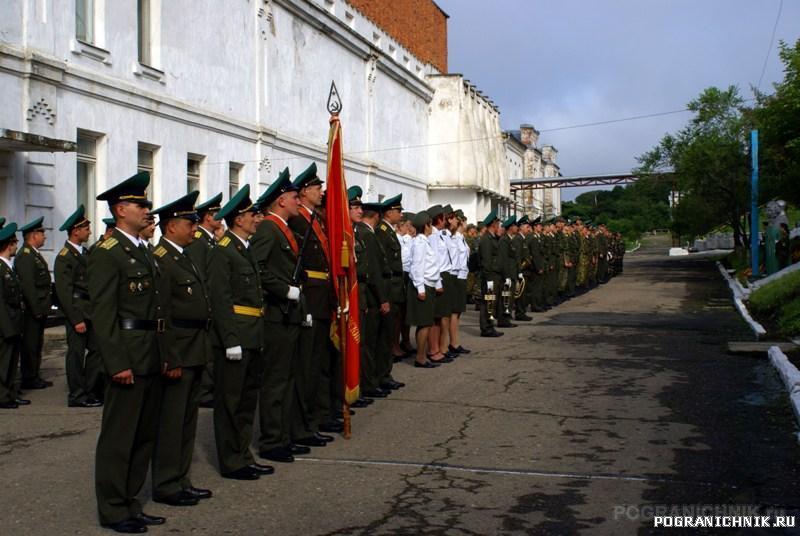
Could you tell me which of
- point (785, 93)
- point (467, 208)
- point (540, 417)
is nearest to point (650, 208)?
point (467, 208)

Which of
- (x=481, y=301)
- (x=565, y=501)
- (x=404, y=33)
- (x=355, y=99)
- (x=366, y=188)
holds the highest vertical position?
(x=404, y=33)

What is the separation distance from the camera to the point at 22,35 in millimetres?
17328

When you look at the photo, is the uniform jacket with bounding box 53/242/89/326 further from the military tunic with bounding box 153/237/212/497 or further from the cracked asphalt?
the military tunic with bounding box 153/237/212/497

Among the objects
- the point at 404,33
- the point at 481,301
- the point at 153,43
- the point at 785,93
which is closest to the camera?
the point at 481,301

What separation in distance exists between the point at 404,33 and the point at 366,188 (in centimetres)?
1362

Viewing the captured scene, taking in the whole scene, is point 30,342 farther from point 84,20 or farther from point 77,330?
point 84,20

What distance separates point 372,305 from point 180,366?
440 cm

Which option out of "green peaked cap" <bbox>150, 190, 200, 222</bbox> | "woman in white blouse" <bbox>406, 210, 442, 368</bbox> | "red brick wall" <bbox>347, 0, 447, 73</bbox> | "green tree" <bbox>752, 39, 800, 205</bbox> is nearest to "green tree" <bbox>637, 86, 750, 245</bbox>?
"green tree" <bbox>752, 39, 800, 205</bbox>

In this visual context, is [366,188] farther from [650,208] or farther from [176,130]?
[650,208]

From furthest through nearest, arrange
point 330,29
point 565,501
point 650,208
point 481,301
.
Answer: point 650,208
point 330,29
point 481,301
point 565,501

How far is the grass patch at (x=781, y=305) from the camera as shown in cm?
1545

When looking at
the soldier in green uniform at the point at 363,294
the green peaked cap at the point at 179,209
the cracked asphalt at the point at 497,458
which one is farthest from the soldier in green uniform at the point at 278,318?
the soldier in green uniform at the point at 363,294

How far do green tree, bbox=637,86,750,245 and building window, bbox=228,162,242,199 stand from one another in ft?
73.0

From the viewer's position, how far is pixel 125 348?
228 inches
